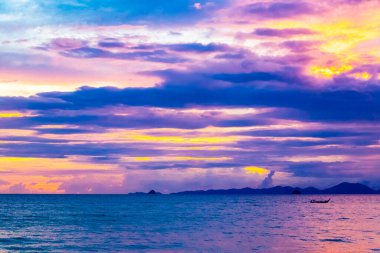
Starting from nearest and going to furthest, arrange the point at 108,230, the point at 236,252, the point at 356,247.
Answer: the point at 236,252 < the point at 356,247 < the point at 108,230

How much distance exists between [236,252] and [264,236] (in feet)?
49.8

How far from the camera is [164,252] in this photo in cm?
4931

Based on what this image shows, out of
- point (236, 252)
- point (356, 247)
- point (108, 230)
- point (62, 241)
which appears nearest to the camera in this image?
point (236, 252)

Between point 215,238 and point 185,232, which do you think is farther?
point 185,232

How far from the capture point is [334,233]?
68312mm

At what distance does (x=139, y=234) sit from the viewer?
220 ft

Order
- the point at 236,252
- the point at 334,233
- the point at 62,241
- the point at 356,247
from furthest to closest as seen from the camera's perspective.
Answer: the point at 334,233 < the point at 62,241 < the point at 356,247 < the point at 236,252

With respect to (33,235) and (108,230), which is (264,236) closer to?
(108,230)

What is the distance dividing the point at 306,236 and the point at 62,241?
95.2 ft

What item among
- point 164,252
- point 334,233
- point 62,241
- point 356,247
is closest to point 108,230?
point 62,241

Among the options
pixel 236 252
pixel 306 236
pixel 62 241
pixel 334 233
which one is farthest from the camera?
pixel 334 233

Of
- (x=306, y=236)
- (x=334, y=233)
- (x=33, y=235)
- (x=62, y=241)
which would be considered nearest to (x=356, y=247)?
(x=306, y=236)

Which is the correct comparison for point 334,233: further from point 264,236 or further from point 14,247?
point 14,247

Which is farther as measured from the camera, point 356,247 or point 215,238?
point 215,238
